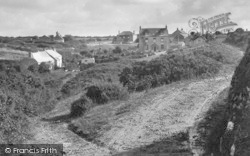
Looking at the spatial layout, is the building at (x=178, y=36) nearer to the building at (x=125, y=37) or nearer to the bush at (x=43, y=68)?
the bush at (x=43, y=68)

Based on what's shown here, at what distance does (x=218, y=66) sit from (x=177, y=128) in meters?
11.7

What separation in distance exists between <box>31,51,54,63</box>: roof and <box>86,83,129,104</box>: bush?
148ft

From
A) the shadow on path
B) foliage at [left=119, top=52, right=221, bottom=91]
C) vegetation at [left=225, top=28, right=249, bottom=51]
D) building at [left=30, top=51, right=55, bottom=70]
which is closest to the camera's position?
the shadow on path

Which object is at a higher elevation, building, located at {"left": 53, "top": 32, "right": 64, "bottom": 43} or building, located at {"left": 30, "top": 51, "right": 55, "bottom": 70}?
building, located at {"left": 53, "top": 32, "right": 64, "bottom": 43}

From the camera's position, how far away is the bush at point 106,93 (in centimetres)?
1858

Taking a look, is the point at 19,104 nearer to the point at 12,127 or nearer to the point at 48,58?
the point at 12,127

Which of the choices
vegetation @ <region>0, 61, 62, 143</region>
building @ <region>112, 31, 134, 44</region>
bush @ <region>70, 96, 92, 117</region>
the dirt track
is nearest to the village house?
vegetation @ <region>0, 61, 62, 143</region>

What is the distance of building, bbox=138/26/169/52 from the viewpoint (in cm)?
6625

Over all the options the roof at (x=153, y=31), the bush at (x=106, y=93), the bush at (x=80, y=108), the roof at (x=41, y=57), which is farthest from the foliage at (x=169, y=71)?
the roof at (x=153, y=31)

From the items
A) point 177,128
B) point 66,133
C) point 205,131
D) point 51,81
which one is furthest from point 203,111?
point 51,81

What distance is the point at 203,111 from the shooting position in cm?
1252

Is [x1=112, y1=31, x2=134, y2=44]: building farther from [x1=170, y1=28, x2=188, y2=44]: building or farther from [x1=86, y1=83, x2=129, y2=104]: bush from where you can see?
[x1=86, y1=83, x2=129, y2=104]: bush

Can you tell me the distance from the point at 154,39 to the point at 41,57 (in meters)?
18.7

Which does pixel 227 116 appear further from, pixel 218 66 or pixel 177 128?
pixel 218 66
